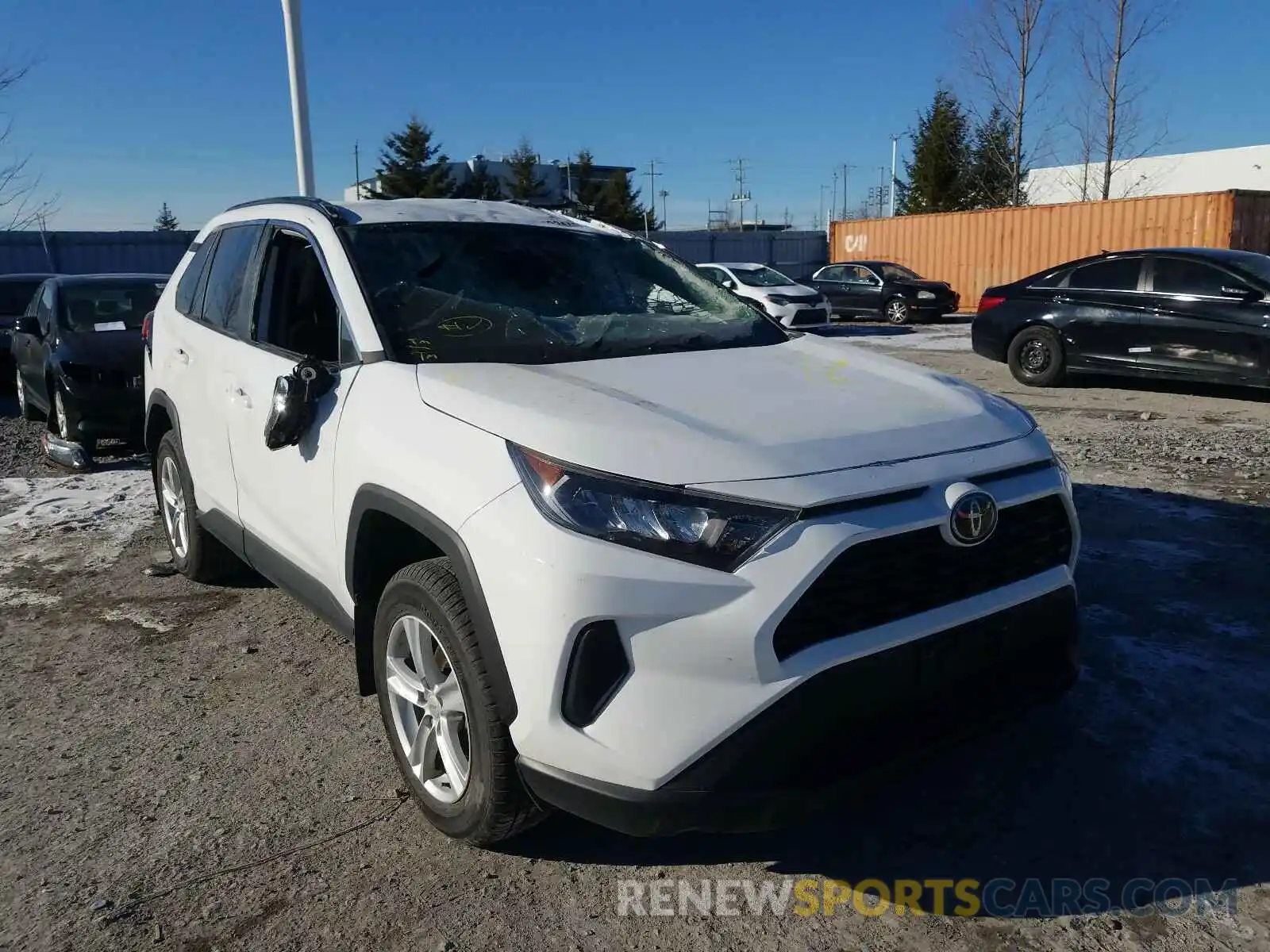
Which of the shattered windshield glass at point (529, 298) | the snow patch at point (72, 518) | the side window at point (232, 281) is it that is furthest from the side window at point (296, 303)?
the snow patch at point (72, 518)

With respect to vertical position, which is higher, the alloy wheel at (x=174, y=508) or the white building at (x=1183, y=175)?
the white building at (x=1183, y=175)

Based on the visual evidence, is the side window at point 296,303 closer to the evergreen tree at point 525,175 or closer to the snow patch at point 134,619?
the snow patch at point 134,619

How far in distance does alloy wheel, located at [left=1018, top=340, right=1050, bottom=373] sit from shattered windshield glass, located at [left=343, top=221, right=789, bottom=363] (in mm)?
8017

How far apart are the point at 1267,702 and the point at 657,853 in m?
2.23

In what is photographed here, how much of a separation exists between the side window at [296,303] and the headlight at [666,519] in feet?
4.71

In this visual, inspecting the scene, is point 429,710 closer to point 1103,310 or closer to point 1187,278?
point 1187,278

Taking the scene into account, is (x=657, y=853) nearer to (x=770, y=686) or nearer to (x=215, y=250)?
(x=770, y=686)

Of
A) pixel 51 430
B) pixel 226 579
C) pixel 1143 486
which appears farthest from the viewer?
pixel 51 430

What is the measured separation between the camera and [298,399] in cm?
313

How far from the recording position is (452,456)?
2514 mm

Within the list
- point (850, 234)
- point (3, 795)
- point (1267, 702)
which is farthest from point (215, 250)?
point (850, 234)

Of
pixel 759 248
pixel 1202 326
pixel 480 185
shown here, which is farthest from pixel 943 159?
pixel 1202 326

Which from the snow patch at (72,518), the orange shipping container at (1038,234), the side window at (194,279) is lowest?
the snow patch at (72,518)

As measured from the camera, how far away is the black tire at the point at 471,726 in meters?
2.41
